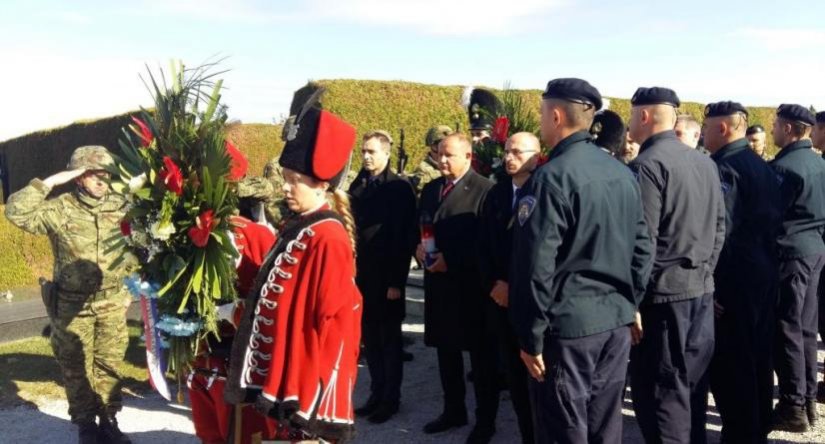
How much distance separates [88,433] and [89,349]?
22.7 inches

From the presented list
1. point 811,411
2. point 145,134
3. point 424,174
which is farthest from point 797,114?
point 145,134

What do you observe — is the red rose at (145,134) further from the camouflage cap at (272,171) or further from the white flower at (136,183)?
the camouflage cap at (272,171)

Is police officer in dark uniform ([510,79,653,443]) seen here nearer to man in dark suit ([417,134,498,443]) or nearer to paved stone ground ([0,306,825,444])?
man in dark suit ([417,134,498,443])

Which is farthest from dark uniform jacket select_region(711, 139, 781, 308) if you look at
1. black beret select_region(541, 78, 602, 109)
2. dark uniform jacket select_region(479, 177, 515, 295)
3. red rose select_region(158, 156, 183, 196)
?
red rose select_region(158, 156, 183, 196)

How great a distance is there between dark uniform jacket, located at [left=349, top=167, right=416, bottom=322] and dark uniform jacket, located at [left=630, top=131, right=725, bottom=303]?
6.73ft

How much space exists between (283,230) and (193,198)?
1.62ft

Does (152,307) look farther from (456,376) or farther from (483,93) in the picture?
(483,93)

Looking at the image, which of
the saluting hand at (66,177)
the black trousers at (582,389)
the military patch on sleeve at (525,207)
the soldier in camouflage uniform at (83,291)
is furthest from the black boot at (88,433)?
the military patch on sleeve at (525,207)

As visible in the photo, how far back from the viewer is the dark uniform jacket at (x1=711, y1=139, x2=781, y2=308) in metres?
4.57

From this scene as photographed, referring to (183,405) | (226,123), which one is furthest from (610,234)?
(183,405)

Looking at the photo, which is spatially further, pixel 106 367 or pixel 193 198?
pixel 106 367

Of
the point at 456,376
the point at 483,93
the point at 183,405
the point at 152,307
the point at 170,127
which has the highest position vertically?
the point at 483,93

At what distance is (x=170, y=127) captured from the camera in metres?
3.32

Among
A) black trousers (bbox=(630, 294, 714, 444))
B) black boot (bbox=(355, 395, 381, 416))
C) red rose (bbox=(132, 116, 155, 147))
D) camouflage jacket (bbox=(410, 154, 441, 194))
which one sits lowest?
black boot (bbox=(355, 395, 381, 416))
